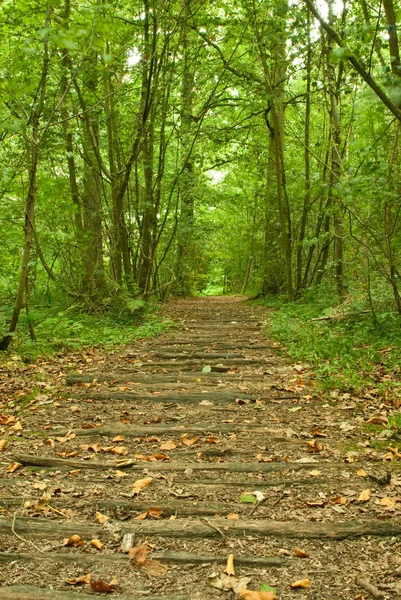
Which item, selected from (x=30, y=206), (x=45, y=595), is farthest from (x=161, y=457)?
(x=30, y=206)

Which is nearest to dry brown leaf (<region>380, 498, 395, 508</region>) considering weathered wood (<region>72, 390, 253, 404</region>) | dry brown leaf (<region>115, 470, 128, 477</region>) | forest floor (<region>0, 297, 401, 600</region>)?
forest floor (<region>0, 297, 401, 600</region>)

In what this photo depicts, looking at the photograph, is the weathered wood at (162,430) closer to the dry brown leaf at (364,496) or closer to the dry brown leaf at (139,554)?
the dry brown leaf at (364,496)

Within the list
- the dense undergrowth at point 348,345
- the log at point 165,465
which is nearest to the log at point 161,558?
the log at point 165,465

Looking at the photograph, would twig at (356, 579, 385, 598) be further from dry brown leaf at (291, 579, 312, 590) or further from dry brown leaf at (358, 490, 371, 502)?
dry brown leaf at (358, 490, 371, 502)

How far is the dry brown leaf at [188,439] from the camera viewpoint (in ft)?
13.4

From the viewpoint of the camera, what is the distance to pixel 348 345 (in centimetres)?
685

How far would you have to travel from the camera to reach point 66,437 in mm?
4242

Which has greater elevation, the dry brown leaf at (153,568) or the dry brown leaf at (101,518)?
the dry brown leaf at (101,518)

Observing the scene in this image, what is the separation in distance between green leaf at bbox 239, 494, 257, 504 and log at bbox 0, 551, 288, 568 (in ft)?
1.90

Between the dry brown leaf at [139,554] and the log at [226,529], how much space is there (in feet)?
0.52

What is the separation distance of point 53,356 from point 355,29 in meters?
5.72

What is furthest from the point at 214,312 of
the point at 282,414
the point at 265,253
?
the point at 282,414

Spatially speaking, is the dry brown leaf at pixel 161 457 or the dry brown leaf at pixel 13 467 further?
the dry brown leaf at pixel 161 457

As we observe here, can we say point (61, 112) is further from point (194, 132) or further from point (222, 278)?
point (222, 278)
